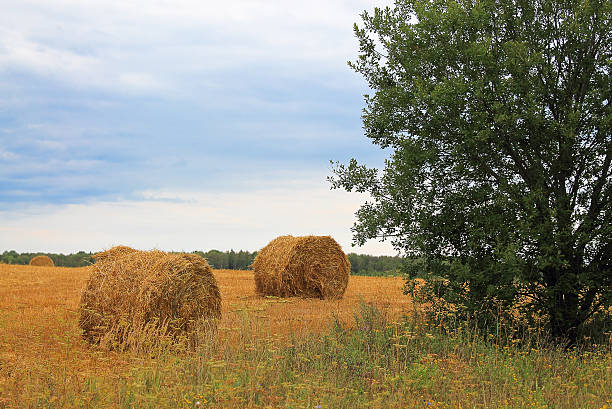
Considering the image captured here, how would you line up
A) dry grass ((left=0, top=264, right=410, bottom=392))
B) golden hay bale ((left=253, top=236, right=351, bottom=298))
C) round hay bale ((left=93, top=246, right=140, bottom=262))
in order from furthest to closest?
golden hay bale ((left=253, top=236, right=351, bottom=298)) → round hay bale ((left=93, top=246, right=140, bottom=262)) → dry grass ((left=0, top=264, right=410, bottom=392))

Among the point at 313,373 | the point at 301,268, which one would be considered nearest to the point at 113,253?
the point at 313,373

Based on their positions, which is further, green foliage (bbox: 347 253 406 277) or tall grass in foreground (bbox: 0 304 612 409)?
green foliage (bbox: 347 253 406 277)

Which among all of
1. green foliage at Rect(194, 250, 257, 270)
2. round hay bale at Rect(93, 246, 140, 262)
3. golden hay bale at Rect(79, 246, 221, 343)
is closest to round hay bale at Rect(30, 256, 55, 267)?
green foliage at Rect(194, 250, 257, 270)

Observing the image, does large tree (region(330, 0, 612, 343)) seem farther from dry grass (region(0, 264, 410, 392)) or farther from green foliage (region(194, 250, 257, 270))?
green foliage (region(194, 250, 257, 270))

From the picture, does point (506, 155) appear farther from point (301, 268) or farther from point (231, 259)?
point (231, 259)

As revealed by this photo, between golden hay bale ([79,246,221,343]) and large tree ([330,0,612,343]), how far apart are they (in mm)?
3818

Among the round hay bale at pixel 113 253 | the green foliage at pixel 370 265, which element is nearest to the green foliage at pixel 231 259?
the green foliage at pixel 370 265

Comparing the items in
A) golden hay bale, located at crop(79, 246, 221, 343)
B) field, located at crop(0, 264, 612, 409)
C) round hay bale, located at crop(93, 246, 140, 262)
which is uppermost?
round hay bale, located at crop(93, 246, 140, 262)

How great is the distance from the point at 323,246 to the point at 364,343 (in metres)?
10.1

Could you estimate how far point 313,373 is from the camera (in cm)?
772

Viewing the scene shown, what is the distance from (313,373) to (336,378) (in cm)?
34

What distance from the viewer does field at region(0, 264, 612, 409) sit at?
666 cm

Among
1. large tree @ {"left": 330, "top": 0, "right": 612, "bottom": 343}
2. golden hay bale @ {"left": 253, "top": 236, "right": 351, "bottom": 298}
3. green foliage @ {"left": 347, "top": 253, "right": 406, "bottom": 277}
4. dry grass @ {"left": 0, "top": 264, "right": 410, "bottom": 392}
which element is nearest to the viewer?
dry grass @ {"left": 0, "top": 264, "right": 410, "bottom": 392}

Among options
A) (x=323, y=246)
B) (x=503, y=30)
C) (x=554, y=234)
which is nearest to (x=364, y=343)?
(x=554, y=234)
